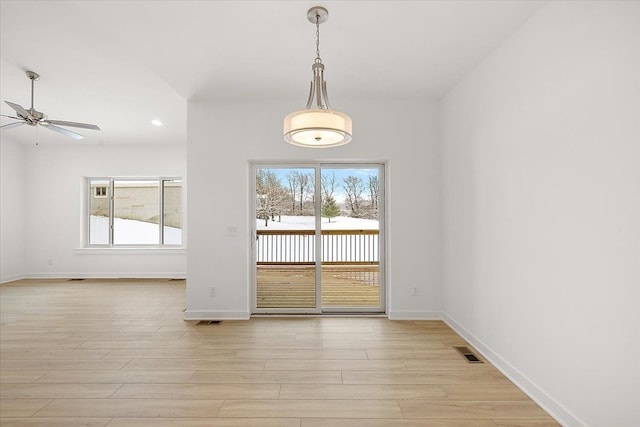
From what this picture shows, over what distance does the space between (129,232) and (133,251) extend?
52cm

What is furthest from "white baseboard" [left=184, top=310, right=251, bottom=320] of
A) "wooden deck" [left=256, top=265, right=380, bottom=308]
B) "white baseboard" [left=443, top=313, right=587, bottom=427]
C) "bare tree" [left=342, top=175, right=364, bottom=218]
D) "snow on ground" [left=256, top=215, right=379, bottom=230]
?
"white baseboard" [left=443, top=313, right=587, bottom=427]

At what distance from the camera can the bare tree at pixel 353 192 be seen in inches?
169

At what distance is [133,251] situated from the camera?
6543 millimetres

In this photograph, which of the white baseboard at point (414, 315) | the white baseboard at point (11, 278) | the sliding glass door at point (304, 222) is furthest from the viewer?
the white baseboard at point (11, 278)

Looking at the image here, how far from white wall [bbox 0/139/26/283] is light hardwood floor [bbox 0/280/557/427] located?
2.95 metres

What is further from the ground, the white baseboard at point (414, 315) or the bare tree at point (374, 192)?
the bare tree at point (374, 192)

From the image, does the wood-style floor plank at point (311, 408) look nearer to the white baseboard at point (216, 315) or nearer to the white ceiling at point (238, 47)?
the white baseboard at point (216, 315)

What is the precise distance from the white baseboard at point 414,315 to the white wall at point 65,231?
4.43 meters

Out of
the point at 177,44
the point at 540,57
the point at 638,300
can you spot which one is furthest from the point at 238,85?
the point at 638,300

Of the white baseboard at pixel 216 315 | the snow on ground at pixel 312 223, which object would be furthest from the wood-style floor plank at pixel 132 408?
the snow on ground at pixel 312 223

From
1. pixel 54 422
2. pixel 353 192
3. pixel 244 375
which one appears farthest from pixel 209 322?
pixel 353 192

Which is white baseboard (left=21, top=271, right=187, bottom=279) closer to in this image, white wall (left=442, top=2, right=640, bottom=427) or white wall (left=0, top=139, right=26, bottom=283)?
white wall (left=0, top=139, right=26, bottom=283)

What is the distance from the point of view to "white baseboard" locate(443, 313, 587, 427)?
1.94 meters

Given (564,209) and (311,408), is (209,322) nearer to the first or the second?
(311,408)
